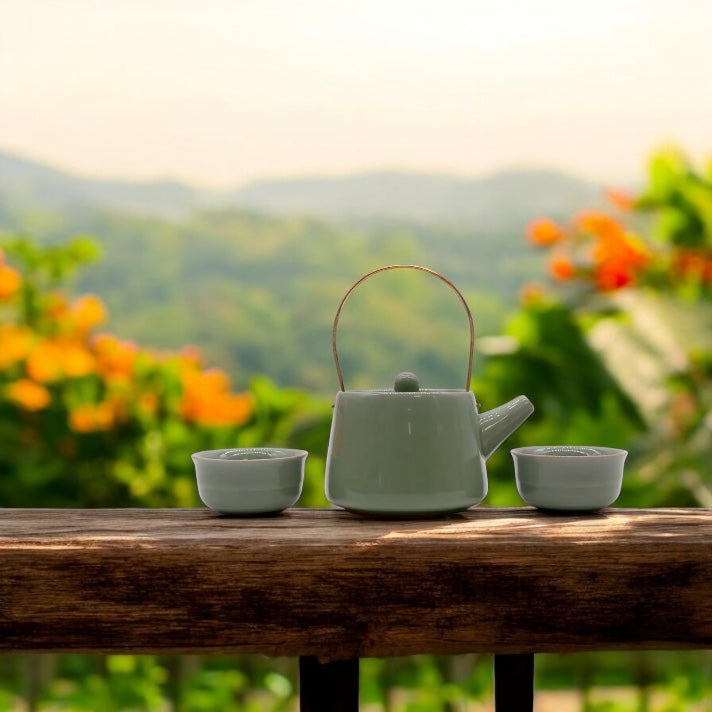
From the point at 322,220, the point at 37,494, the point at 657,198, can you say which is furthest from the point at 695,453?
the point at 322,220

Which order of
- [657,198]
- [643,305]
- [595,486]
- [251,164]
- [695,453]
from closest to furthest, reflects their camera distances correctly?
[595,486]
[695,453]
[643,305]
[657,198]
[251,164]

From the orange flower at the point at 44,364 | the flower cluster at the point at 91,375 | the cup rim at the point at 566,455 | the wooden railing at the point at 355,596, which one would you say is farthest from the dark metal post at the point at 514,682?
the orange flower at the point at 44,364

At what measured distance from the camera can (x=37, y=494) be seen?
2068mm

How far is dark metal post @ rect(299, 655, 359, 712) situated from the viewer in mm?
679

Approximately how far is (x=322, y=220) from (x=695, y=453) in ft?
6.01

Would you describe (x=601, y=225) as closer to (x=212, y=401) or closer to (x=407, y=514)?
(x=212, y=401)

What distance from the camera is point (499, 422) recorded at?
0.78 m

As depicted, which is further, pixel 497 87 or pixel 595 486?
pixel 497 87

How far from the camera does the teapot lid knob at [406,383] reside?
2.48 feet

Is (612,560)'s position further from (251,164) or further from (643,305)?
(251,164)

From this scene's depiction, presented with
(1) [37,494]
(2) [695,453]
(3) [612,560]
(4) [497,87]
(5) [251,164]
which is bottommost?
(1) [37,494]

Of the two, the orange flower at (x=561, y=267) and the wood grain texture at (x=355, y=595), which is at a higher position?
the orange flower at (x=561, y=267)

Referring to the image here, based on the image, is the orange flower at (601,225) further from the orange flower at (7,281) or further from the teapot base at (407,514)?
the teapot base at (407,514)

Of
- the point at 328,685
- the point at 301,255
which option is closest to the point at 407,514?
the point at 328,685
